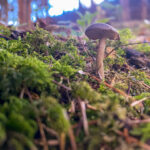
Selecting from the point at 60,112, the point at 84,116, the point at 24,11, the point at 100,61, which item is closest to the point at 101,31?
the point at 100,61

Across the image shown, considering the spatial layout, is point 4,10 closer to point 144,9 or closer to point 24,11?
point 24,11

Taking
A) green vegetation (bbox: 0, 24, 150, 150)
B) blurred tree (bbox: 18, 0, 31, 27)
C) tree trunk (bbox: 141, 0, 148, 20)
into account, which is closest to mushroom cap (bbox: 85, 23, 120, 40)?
green vegetation (bbox: 0, 24, 150, 150)

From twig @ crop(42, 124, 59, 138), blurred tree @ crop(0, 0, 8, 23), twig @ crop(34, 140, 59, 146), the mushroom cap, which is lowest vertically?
twig @ crop(34, 140, 59, 146)

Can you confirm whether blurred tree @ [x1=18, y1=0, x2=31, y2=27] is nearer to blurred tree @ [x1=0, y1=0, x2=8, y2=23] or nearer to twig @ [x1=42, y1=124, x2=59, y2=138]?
blurred tree @ [x1=0, y1=0, x2=8, y2=23]

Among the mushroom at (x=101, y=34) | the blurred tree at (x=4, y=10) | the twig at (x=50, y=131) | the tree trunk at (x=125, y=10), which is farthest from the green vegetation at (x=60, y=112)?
the tree trunk at (x=125, y=10)

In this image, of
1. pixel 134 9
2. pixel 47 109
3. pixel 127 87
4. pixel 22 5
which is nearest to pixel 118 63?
pixel 127 87

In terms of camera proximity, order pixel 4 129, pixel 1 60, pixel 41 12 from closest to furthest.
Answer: pixel 4 129, pixel 1 60, pixel 41 12

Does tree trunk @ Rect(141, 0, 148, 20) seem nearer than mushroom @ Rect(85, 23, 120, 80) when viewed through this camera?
No

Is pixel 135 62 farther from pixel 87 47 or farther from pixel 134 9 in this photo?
pixel 134 9
